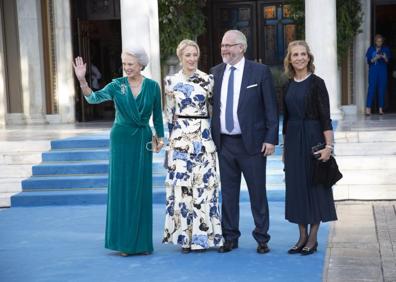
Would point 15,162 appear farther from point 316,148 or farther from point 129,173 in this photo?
point 316,148

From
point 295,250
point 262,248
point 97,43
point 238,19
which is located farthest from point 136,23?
point 97,43

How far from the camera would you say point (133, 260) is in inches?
220

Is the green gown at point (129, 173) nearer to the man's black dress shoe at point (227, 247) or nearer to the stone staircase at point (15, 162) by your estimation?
the man's black dress shoe at point (227, 247)

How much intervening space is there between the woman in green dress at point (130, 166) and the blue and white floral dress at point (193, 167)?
0.22 meters

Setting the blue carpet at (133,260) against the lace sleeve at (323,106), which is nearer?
the blue carpet at (133,260)

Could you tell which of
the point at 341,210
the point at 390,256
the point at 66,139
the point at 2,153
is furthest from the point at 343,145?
the point at 2,153

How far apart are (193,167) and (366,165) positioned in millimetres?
3197

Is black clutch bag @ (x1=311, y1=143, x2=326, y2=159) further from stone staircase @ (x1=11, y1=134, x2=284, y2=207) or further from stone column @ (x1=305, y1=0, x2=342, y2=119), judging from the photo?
stone column @ (x1=305, y1=0, x2=342, y2=119)

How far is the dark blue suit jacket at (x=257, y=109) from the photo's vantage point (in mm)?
5523

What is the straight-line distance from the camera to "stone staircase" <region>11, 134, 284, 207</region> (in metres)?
8.31

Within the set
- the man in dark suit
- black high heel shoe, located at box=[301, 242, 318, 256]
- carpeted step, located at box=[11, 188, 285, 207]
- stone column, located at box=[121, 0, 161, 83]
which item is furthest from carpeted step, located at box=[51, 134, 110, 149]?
black high heel shoe, located at box=[301, 242, 318, 256]

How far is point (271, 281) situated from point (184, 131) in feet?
4.71

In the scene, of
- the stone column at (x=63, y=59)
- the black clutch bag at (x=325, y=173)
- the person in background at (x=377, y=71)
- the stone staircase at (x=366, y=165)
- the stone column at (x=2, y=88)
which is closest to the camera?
the black clutch bag at (x=325, y=173)

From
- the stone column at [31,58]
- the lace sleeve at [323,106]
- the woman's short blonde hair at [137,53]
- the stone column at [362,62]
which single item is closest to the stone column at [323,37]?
the stone column at [362,62]
